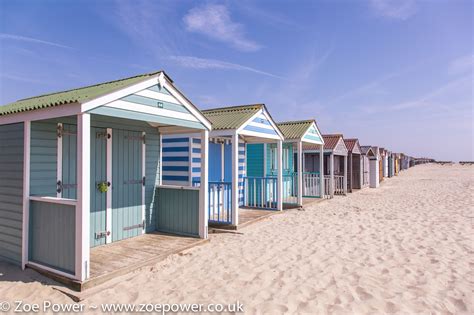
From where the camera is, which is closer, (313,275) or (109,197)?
(313,275)

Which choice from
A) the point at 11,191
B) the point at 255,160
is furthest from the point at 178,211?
the point at 255,160

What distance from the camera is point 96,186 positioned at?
5.78m

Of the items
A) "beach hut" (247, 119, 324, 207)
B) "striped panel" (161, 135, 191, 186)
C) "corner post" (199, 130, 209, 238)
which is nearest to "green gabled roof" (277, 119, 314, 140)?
"beach hut" (247, 119, 324, 207)

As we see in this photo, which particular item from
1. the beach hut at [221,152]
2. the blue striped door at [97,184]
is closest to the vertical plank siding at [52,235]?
the blue striped door at [97,184]

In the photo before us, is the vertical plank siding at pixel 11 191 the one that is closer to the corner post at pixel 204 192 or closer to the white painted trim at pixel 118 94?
the white painted trim at pixel 118 94

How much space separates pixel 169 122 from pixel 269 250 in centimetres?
294

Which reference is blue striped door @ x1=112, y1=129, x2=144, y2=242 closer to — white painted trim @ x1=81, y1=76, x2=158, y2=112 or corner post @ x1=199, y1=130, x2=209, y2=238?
corner post @ x1=199, y1=130, x2=209, y2=238

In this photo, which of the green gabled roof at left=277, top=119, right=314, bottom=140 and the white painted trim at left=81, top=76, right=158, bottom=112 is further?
the green gabled roof at left=277, top=119, right=314, bottom=140

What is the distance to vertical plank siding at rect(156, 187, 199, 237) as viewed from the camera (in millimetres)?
6645

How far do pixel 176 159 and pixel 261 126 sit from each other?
2.51 m

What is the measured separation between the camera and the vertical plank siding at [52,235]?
14.5 feet

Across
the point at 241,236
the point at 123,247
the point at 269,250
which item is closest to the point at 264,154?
the point at 241,236

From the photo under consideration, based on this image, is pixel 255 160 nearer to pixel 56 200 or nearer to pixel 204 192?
pixel 204 192

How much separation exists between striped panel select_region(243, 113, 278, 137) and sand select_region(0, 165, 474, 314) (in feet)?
8.62
